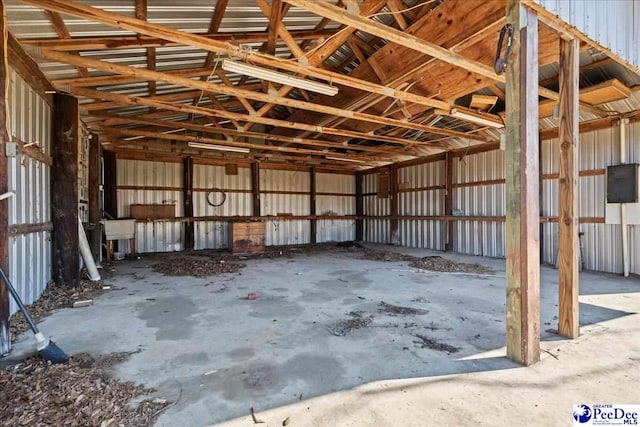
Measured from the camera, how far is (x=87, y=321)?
139 inches

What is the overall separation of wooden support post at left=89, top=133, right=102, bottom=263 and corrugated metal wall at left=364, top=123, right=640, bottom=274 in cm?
939

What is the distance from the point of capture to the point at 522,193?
2.49 metres

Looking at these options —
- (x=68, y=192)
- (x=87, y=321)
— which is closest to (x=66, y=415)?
(x=87, y=321)

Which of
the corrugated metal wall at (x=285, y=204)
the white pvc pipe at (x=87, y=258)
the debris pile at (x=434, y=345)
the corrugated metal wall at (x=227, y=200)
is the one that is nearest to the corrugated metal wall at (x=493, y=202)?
the corrugated metal wall at (x=227, y=200)

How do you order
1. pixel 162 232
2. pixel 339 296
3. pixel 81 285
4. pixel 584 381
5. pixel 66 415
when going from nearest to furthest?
pixel 66 415
pixel 584 381
pixel 339 296
pixel 81 285
pixel 162 232

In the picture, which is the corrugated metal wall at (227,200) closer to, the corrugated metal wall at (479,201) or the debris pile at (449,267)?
the corrugated metal wall at (479,201)

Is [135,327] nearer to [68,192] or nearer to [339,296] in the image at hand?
[339,296]

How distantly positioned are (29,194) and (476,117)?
7.37m

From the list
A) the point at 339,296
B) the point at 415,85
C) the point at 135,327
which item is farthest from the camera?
the point at 415,85

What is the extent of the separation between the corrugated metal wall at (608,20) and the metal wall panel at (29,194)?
5.50 m

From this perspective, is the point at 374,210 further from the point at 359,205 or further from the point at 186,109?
the point at 186,109

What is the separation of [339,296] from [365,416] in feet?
9.14

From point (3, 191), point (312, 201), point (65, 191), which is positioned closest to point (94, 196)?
point (65, 191)

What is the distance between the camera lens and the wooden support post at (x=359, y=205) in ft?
45.7
